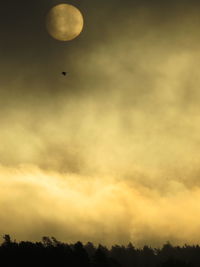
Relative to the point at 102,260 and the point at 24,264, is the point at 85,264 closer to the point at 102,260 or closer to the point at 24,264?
the point at 102,260

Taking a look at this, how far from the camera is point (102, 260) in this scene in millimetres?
110000

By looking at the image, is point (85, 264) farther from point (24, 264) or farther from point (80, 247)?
point (24, 264)

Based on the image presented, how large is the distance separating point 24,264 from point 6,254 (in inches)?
232

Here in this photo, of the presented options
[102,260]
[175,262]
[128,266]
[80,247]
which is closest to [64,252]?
[80,247]

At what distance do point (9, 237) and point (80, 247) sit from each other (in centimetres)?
4145

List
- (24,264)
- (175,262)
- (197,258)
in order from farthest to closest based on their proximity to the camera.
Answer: (197,258), (175,262), (24,264)

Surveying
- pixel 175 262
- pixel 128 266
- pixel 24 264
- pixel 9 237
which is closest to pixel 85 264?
pixel 24 264

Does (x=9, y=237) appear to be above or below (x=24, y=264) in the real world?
above

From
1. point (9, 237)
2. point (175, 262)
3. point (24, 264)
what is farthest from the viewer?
point (9, 237)

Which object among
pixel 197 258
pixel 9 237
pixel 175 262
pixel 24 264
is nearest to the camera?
pixel 24 264

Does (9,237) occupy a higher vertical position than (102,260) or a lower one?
higher

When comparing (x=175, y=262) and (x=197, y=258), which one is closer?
(x=175, y=262)

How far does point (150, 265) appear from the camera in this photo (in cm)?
19962

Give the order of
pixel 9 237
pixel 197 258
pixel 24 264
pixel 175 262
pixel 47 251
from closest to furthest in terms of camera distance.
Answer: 1. pixel 24 264
2. pixel 47 251
3. pixel 175 262
4. pixel 9 237
5. pixel 197 258
